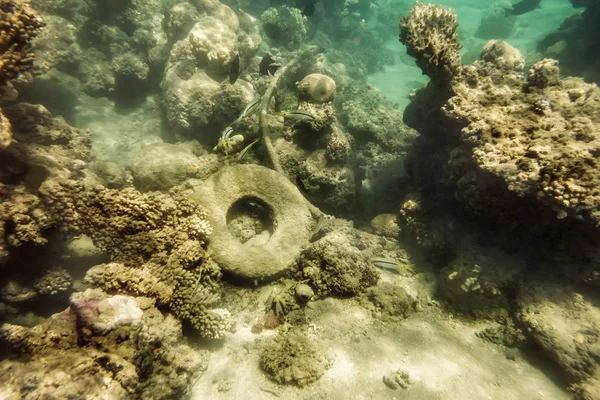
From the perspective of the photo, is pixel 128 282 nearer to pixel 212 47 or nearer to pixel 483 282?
pixel 483 282

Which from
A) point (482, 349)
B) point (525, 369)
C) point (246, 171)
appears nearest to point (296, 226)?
point (246, 171)

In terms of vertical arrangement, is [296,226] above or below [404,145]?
below

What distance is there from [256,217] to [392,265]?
9.77 feet

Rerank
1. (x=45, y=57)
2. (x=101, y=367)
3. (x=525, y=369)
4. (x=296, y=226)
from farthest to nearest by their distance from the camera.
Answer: (x=45, y=57), (x=296, y=226), (x=525, y=369), (x=101, y=367)

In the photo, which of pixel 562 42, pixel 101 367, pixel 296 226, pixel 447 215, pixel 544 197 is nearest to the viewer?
pixel 101 367

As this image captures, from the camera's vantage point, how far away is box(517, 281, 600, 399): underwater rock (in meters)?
4.29

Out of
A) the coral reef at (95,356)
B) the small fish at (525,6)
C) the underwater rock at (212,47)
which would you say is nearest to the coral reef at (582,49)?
the small fish at (525,6)

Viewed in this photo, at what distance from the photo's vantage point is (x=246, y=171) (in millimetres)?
5742

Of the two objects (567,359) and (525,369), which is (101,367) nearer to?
(525,369)

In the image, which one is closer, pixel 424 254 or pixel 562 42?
pixel 424 254

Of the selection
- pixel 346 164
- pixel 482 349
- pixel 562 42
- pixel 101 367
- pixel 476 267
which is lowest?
pixel 101 367

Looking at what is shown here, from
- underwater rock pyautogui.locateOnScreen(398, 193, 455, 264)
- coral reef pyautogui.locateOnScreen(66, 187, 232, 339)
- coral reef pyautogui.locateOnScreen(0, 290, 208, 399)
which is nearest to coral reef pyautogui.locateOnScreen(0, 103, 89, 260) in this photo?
coral reef pyautogui.locateOnScreen(66, 187, 232, 339)

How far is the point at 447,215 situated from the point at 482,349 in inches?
102

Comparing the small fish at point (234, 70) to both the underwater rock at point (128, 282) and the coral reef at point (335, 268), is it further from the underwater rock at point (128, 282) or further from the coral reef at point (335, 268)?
the underwater rock at point (128, 282)
